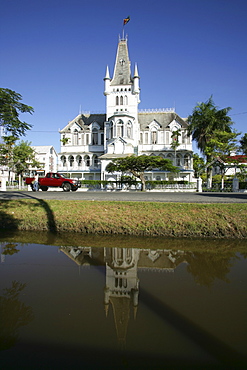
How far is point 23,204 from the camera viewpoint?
11547mm

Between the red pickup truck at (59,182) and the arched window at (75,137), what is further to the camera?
the arched window at (75,137)

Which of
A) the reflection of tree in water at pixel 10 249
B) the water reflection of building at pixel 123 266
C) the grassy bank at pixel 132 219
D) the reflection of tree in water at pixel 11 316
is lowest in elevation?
the water reflection of building at pixel 123 266

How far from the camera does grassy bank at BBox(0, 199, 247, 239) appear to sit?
29.4ft

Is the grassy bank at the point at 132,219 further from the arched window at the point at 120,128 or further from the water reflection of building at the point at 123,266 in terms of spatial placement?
the arched window at the point at 120,128

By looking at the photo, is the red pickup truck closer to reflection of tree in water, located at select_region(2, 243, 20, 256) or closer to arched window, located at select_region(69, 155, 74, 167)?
reflection of tree in water, located at select_region(2, 243, 20, 256)

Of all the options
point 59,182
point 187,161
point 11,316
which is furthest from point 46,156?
point 11,316

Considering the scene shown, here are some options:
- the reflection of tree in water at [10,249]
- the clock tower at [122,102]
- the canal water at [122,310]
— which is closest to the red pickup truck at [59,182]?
the reflection of tree in water at [10,249]

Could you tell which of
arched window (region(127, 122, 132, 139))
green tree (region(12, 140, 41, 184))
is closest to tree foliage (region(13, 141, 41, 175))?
green tree (region(12, 140, 41, 184))

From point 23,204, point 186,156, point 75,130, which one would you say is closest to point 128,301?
point 23,204

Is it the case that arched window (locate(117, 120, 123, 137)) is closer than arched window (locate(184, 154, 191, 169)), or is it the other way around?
arched window (locate(117, 120, 123, 137))

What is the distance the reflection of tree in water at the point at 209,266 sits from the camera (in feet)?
16.8

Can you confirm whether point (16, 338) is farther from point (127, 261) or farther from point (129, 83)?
point (129, 83)

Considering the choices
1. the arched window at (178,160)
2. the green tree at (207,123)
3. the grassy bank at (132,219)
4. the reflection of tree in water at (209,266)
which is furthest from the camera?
the arched window at (178,160)

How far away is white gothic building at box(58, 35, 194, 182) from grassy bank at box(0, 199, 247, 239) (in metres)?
35.9
